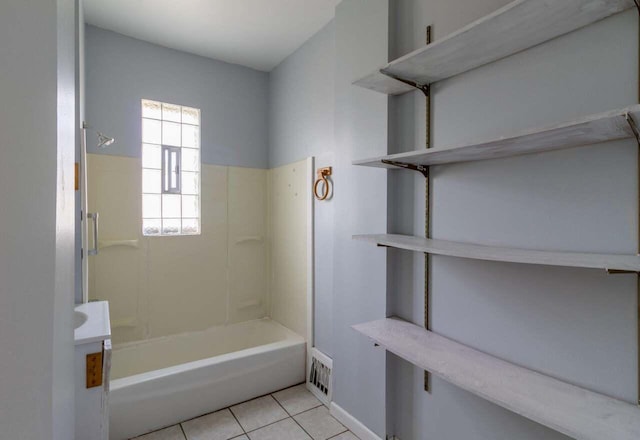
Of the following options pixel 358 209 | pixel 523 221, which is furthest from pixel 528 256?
pixel 358 209

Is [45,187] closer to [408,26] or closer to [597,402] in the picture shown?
[597,402]

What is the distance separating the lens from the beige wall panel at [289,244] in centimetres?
281

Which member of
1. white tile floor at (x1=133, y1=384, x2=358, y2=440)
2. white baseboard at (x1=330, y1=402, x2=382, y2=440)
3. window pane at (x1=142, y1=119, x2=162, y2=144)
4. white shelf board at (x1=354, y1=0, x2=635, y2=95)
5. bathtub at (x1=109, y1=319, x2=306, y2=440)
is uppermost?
window pane at (x1=142, y1=119, x2=162, y2=144)

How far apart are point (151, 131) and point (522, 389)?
10.2ft

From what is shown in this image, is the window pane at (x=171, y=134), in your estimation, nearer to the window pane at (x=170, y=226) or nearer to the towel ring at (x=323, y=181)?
the window pane at (x=170, y=226)

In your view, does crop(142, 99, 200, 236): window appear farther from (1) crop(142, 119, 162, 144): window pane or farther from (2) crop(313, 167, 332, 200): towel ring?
(2) crop(313, 167, 332, 200): towel ring

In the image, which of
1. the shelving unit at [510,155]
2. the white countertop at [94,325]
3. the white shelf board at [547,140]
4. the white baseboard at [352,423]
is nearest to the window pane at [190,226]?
the white countertop at [94,325]

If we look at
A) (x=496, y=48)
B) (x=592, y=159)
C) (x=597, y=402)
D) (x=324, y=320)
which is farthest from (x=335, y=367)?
(x=496, y=48)

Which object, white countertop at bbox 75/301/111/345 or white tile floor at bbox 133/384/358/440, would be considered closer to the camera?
white countertop at bbox 75/301/111/345

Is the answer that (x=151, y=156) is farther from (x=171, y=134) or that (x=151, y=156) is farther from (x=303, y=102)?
(x=303, y=102)

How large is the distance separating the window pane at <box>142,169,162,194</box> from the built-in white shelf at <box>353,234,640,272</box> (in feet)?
7.15

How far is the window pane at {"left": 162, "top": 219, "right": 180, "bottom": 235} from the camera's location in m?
2.91

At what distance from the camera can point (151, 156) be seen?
112 inches

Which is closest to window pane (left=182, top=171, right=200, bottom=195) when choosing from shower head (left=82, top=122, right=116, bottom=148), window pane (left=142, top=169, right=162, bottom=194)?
window pane (left=142, top=169, right=162, bottom=194)
